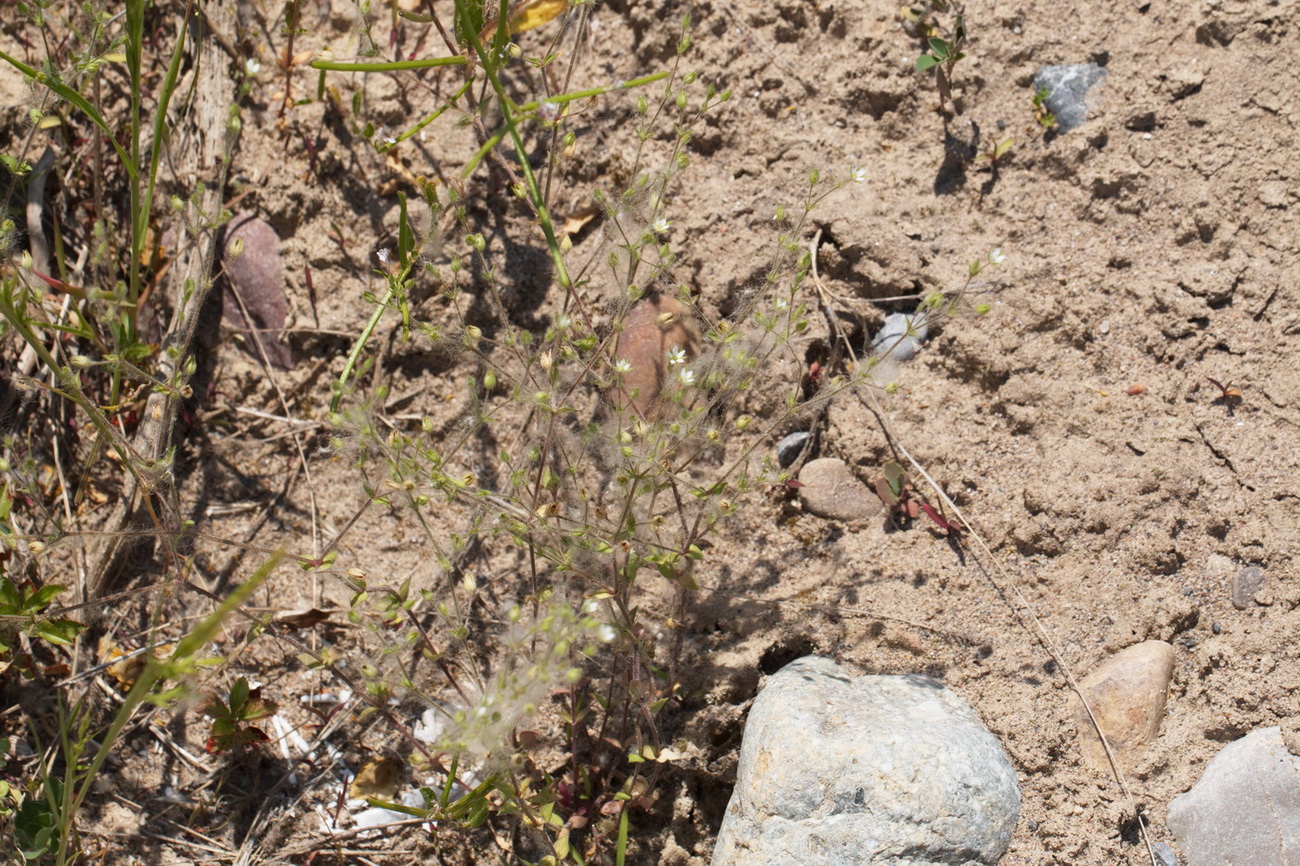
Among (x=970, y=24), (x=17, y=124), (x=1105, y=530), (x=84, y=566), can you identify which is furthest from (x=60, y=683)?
(x=970, y=24)

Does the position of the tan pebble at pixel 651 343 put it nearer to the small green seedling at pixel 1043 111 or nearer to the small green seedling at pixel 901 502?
the small green seedling at pixel 901 502

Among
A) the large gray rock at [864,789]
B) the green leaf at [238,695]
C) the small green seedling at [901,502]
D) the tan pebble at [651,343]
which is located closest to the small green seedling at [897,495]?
the small green seedling at [901,502]

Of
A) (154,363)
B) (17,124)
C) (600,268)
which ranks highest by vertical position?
(17,124)

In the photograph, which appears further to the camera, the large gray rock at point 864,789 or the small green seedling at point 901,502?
the small green seedling at point 901,502

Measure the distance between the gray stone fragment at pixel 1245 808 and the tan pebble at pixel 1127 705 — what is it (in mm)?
176

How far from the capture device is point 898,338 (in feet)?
9.29

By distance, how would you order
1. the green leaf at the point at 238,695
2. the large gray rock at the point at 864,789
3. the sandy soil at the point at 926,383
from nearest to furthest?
the large gray rock at the point at 864,789 < the sandy soil at the point at 926,383 < the green leaf at the point at 238,695

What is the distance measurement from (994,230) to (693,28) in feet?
4.01

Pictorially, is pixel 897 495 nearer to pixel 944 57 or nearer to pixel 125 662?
pixel 944 57

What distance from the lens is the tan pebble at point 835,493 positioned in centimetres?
283

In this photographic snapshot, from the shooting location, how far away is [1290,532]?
99.5 inches

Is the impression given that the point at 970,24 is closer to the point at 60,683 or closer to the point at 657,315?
the point at 657,315

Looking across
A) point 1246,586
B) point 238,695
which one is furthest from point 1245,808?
point 238,695

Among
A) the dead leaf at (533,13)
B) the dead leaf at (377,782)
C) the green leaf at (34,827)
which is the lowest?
the dead leaf at (377,782)
